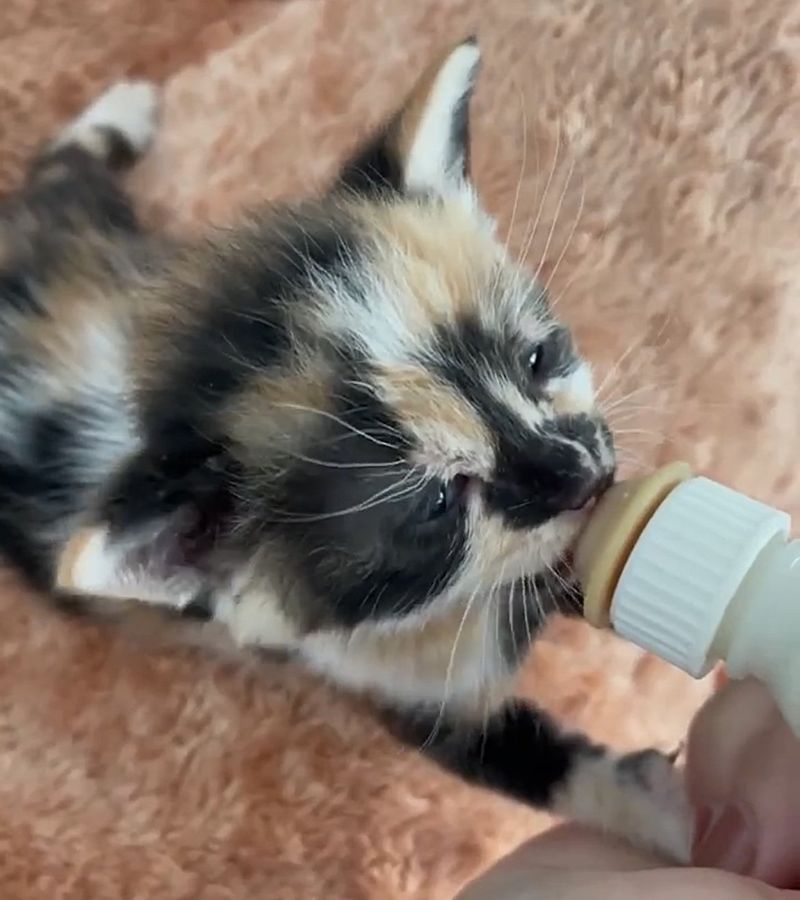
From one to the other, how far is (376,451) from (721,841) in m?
0.27

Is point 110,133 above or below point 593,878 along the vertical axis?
above

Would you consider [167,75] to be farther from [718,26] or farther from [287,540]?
[287,540]

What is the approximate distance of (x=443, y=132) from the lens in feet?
2.73

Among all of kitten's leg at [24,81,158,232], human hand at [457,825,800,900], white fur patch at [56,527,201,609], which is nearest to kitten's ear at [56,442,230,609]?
white fur patch at [56,527,201,609]

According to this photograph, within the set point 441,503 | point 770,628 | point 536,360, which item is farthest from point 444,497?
point 770,628

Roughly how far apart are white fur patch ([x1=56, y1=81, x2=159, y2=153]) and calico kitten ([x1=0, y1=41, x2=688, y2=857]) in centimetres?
30

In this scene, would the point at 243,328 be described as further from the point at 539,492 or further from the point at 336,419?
the point at 539,492

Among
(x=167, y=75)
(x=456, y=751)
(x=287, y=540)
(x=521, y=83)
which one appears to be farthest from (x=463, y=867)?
(x=167, y=75)

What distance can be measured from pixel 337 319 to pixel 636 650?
450 mm

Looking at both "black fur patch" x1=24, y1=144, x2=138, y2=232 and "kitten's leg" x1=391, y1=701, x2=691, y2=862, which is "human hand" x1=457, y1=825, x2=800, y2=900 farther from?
"black fur patch" x1=24, y1=144, x2=138, y2=232

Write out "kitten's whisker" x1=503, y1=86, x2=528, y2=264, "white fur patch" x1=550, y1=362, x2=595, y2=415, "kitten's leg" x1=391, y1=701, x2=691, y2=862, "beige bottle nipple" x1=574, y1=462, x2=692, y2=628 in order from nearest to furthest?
"beige bottle nipple" x1=574, y1=462, x2=692, y2=628 → "white fur patch" x1=550, y1=362, x2=595, y2=415 → "kitten's leg" x1=391, y1=701, x2=691, y2=862 → "kitten's whisker" x1=503, y1=86, x2=528, y2=264

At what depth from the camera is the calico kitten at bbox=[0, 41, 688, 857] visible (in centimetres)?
73

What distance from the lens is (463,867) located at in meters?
1.04

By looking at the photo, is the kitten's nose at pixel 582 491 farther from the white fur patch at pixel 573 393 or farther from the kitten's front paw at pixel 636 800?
the kitten's front paw at pixel 636 800
